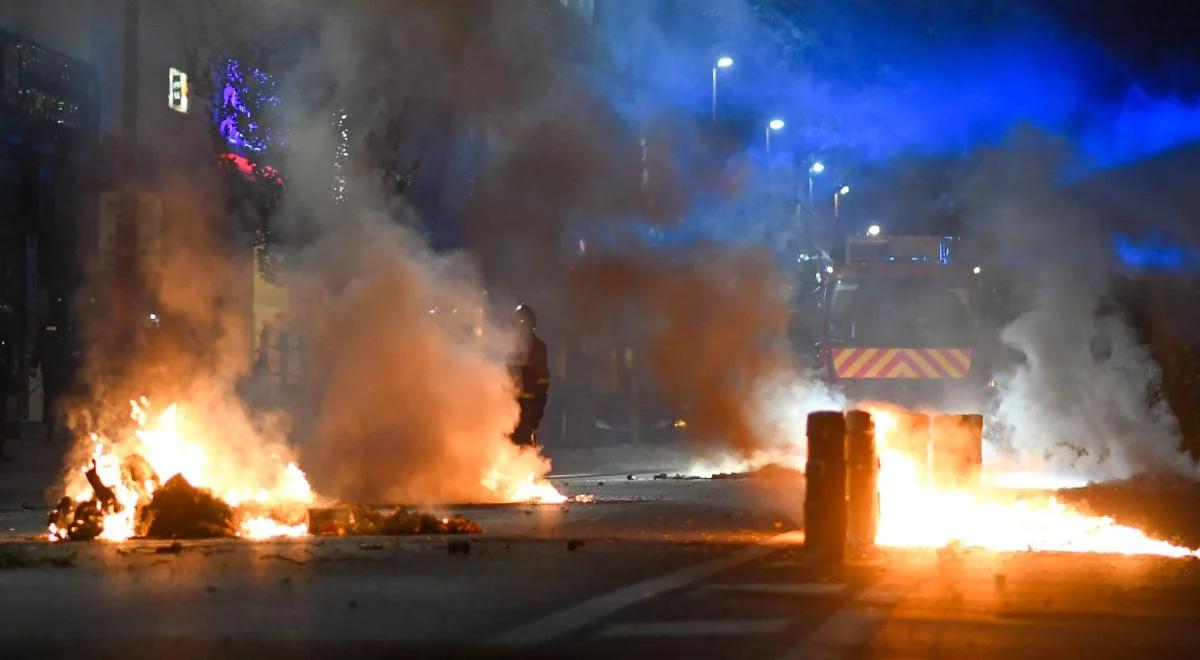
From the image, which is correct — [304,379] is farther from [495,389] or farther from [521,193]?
[521,193]

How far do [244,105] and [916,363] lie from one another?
851cm

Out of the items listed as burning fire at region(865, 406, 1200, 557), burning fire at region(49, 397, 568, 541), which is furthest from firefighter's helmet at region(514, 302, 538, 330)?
burning fire at region(865, 406, 1200, 557)

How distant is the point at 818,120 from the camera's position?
27688 mm

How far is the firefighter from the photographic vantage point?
15523 mm

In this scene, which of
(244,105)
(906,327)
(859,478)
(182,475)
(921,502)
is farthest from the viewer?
(906,327)

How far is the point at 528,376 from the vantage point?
1562 centimetres

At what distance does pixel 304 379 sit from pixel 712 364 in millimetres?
8205

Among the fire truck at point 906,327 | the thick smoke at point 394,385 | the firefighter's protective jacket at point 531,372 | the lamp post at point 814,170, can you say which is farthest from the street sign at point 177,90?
the lamp post at point 814,170

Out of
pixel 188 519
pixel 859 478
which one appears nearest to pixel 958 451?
pixel 859 478

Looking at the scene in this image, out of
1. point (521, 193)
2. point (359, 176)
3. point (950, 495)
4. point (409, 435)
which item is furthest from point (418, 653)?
point (521, 193)

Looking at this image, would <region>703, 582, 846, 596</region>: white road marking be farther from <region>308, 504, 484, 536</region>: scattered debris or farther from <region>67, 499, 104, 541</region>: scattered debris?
<region>67, 499, 104, 541</region>: scattered debris

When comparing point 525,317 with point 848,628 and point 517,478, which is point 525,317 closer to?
point 517,478

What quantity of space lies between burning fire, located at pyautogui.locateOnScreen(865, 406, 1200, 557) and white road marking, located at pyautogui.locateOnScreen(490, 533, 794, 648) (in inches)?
60.3

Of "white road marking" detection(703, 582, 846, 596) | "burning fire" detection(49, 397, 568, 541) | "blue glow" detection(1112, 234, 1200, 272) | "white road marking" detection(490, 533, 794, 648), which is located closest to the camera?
"white road marking" detection(490, 533, 794, 648)
